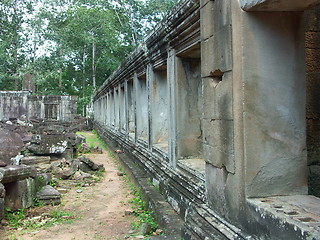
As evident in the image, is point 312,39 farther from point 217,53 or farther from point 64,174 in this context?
point 64,174

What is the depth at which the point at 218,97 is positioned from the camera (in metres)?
2.86

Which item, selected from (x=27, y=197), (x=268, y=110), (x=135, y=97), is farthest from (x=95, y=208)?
(x=268, y=110)

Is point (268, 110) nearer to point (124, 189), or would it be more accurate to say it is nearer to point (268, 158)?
point (268, 158)

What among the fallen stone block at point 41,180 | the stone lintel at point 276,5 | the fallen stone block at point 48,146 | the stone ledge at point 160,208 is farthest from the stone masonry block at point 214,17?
the fallen stone block at point 48,146

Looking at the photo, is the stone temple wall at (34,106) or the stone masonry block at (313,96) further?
the stone temple wall at (34,106)

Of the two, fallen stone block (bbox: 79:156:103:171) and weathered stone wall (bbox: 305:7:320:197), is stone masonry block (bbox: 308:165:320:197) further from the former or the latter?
fallen stone block (bbox: 79:156:103:171)

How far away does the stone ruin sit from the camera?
15.7 ft

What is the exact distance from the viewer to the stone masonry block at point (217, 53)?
8.60ft

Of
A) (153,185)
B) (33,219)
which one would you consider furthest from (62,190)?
(153,185)

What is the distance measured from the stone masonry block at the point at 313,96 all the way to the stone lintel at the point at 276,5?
2.70 ft

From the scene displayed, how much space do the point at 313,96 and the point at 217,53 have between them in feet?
3.26

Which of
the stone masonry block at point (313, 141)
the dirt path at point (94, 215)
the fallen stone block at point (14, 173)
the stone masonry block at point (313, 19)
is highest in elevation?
the stone masonry block at point (313, 19)

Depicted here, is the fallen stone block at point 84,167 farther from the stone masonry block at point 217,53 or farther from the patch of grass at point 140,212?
the stone masonry block at point 217,53

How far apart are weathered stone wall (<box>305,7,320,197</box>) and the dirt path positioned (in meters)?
2.27
